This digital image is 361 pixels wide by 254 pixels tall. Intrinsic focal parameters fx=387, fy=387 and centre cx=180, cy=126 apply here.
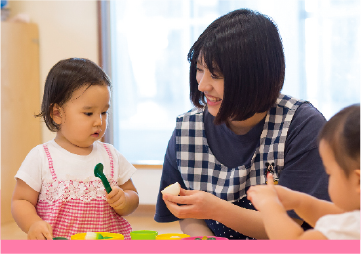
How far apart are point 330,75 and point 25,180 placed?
233 centimetres

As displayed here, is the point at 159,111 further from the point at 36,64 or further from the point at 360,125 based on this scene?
the point at 360,125

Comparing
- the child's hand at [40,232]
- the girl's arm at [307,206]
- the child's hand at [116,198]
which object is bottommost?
the child's hand at [40,232]

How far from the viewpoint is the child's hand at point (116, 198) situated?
1.09m

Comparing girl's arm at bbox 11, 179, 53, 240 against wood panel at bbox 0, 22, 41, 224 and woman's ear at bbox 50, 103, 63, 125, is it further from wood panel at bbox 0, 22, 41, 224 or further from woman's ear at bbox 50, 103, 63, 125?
→ wood panel at bbox 0, 22, 41, 224

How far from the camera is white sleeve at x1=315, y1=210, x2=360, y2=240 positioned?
54cm

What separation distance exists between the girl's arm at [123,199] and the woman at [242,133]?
0.60 feet

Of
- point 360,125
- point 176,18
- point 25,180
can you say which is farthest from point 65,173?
point 176,18

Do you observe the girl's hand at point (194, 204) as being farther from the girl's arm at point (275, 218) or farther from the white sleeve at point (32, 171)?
the white sleeve at point (32, 171)

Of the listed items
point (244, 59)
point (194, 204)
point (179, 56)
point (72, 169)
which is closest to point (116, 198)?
point (72, 169)

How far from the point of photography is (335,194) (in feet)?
2.03

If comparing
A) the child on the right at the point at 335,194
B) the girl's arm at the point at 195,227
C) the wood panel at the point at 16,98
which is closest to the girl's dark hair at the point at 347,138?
the child on the right at the point at 335,194

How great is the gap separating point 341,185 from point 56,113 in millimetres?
895

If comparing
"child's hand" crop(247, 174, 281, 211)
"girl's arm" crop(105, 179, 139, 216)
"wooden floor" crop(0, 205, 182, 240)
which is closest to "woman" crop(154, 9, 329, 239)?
"girl's arm" crop(105, 179, 139, 216)

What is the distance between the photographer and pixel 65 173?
1172mm
